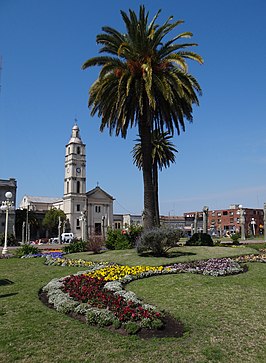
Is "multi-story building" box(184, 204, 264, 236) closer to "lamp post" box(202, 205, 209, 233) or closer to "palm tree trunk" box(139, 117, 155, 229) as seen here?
"lamp post" box(202, 205, 209, 233)

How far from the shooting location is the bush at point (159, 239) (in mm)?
17797

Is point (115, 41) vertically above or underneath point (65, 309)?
above

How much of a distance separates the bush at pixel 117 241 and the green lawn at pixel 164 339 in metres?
13.1

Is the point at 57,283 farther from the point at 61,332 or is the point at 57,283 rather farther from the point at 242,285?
the point at 242,285

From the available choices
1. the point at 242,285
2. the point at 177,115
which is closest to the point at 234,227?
the point at 177,115

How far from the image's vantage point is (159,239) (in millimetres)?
17828

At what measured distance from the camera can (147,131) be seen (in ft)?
77.1

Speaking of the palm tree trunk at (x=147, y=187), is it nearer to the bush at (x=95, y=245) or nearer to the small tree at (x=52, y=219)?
the bush at (x=95, y=245)

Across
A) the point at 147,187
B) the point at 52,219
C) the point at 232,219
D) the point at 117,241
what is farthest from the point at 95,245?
the point at 232,219

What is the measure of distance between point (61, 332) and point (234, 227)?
110 meters

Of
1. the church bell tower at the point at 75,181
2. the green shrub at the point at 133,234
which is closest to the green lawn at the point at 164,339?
the green shrub at the point at 133,234

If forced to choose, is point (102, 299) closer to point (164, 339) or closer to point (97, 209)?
point (164, 339)

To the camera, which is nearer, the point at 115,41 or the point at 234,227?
the point at 115,41

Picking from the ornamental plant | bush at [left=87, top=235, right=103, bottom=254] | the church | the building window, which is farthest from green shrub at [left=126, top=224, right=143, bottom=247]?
the building window
